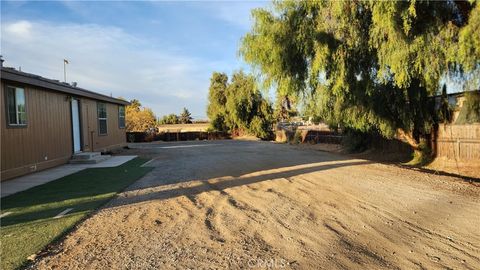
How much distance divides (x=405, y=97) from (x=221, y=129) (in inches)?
1112

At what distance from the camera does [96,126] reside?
56.6ft

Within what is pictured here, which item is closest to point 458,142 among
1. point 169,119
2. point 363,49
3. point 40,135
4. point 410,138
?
point 410,138

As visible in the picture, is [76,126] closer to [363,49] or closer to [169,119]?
[363,49]

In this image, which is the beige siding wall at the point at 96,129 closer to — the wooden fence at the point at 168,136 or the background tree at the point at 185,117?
the wooden fence at the point at 168,136

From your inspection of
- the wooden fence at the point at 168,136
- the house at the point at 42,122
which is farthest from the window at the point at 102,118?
the wooden fence at the point at 168,136

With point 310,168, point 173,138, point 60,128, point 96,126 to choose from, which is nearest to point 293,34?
point 310,168

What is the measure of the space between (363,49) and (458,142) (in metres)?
6.00

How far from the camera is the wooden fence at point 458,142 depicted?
1202 centimetres

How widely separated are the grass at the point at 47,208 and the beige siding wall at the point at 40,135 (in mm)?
1435

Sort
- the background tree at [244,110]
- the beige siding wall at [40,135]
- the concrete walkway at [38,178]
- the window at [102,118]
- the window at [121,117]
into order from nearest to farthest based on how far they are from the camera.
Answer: the concrete walkway at [38,178], the beige siding wall at [40,135], the window at [102,118], the window at [121,117], the background tree at [244,110]

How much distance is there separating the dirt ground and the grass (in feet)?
0.94

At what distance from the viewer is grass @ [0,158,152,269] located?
14.2 ft

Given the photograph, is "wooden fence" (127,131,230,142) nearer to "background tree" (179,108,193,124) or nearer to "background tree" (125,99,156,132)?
"background tree" (125,99,156,132)

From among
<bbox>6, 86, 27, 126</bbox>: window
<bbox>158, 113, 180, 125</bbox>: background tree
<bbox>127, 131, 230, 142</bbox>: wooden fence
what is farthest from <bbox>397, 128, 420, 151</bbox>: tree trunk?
<bbox>158, 113, 180, 125</bbox>: background tree
